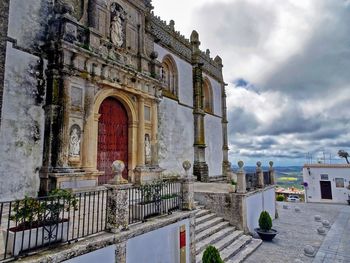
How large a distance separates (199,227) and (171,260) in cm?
251

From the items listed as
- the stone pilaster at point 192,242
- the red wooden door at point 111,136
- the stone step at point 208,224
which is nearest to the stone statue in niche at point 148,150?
the red wooden door at point 111,136

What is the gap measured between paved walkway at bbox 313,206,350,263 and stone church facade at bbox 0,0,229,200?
6634mm

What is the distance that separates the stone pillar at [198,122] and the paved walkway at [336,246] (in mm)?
7456

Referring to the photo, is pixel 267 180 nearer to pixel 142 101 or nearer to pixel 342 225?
pixel 342 225

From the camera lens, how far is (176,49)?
50.5 feet

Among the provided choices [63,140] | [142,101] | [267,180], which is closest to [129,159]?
[142,101]

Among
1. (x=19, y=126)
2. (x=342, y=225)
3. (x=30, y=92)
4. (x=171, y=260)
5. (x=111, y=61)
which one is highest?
(x=111, y=61)

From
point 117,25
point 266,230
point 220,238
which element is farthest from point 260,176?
point 117,25

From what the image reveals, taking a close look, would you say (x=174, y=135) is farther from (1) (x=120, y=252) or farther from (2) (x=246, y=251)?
(1) (x=120, y=252)

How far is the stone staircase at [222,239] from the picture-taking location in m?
7.18

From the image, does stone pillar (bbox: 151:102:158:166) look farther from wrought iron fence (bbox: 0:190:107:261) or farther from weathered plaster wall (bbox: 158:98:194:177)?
wrought iron fence (bbox: 0:190:107:261)

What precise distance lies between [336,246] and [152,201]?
7211mm

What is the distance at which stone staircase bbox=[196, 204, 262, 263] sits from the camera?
7.18 m

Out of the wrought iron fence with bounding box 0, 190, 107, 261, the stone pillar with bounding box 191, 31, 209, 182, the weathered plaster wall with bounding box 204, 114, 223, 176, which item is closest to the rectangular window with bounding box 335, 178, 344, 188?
the weathered plaster wall with bounding box 204, 114, 223, 176
